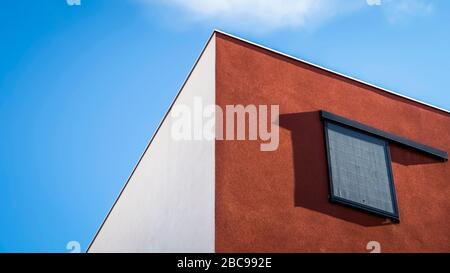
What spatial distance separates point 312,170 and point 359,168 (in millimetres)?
1206

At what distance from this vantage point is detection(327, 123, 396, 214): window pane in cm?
1167

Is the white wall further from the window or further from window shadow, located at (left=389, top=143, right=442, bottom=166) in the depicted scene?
window shadow, located at (left=389, top=143, right=442, bottom=166)

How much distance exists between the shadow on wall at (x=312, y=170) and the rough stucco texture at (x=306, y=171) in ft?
0.06

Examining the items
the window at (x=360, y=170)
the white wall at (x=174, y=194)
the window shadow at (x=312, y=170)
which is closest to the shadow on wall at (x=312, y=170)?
the window shadow at (x=312, y=170)

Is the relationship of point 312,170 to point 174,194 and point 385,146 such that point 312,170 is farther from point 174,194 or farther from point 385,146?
point 174,194

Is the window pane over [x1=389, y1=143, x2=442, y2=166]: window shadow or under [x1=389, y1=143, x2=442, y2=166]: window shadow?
under

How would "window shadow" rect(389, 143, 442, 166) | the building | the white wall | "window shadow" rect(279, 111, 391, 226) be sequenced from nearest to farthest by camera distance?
the building → the white wall → "window shadow" rect(279, 111, 391, 226) → "window shadow" rect(389, 143, 442, 166)

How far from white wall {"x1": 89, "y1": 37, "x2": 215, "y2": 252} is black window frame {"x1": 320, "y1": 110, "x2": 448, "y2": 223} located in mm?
2410

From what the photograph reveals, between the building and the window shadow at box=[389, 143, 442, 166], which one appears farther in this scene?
the window shadow at box=[389, 143, 442, 166]

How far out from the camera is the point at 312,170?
1143 centimetres

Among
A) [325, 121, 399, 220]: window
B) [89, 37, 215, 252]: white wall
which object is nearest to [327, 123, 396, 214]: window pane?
[325, 121, 399, 220]: window

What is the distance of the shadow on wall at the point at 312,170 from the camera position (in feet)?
36.4
